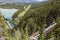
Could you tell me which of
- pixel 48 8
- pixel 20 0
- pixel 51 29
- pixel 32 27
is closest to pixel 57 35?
pixel 51 29

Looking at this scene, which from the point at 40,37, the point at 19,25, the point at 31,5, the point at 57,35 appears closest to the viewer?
the point at 40,37

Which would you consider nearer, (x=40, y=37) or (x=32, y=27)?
(x=40, y=37)

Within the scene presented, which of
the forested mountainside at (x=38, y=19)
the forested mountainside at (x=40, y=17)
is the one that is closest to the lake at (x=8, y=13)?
the forested mountainside at (x=38, y=19)

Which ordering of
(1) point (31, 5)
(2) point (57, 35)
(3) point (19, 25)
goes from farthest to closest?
(1) point (31, 5)
(3) point (19, 25)
(2) point (57, 35)

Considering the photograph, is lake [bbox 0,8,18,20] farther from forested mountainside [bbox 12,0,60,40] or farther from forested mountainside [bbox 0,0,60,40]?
forested mountainside [bbox 12,0,60,40]

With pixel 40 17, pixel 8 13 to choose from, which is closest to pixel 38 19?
pixel 40 17

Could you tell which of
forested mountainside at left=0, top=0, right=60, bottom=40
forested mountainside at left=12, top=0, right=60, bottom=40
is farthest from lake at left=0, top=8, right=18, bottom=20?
forested mountainside at left=12, top=0, right=60, bottom=40

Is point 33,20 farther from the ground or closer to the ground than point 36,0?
closer to the ground

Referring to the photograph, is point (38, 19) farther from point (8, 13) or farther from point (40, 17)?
point (8, 13)

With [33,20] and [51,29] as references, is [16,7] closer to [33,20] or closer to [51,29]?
[33,20]

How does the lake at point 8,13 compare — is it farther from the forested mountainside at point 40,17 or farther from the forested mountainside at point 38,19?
the forested mountainside at point 40,17

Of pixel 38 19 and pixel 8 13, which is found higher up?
pixel 8 13
